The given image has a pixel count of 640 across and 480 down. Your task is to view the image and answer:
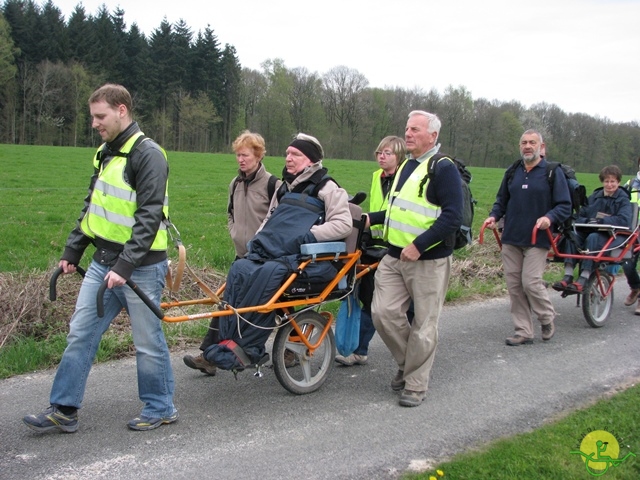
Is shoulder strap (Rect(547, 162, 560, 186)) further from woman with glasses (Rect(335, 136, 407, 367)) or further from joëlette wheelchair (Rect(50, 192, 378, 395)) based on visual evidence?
joëlette wheelchair (Rect(50, 192, 378, 395))

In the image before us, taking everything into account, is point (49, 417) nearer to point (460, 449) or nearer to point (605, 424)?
point (460, 449)

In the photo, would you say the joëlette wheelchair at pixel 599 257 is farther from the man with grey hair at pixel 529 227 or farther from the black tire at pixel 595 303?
the man with grey hair at pixel 529 227

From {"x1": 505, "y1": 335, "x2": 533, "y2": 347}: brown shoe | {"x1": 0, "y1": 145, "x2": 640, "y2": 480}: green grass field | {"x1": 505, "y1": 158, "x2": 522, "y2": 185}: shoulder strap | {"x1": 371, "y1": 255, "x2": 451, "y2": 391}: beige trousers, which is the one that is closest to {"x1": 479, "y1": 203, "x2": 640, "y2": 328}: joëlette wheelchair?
{"x1": 505, "y1": 158, "x2": 522, "y2": 185}: shoulder strap

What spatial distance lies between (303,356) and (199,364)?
0.86 meters

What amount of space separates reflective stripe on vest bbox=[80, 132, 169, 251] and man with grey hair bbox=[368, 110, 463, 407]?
6.04ft

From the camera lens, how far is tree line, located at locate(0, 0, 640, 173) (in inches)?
2349

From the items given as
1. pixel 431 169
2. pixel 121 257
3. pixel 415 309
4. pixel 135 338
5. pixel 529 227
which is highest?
pixel 431 169

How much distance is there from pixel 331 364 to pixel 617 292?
614 centimetres

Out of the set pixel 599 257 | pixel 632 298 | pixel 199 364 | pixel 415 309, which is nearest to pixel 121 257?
pixel 199 364

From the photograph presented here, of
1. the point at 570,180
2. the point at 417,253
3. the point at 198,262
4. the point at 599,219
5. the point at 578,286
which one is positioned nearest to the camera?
the point at 417,253

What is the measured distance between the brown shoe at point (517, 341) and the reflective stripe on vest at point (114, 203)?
406cm

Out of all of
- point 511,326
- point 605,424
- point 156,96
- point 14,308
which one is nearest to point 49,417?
point 14,308

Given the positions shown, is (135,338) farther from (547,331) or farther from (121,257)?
(547,331)

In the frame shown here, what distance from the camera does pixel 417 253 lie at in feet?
15.3
